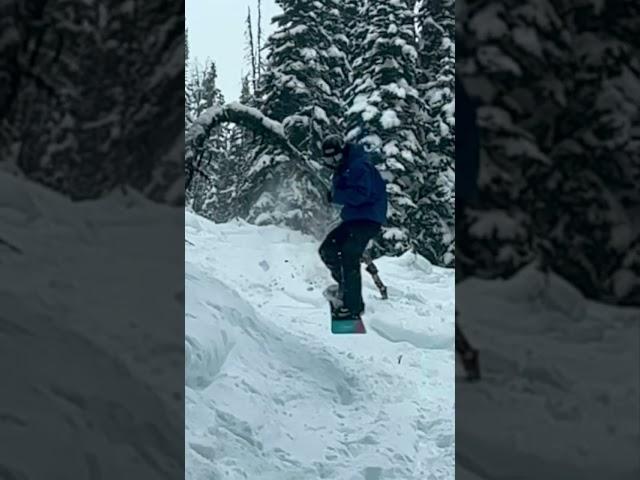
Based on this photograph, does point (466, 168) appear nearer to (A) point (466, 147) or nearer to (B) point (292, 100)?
(A) point (466, 147)

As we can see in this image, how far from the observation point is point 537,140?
12.1 ft

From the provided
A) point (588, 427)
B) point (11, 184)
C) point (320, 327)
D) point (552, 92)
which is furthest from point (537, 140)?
point (320, 327)

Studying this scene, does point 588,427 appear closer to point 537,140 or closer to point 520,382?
point 520,382

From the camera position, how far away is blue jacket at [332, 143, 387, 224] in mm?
6422

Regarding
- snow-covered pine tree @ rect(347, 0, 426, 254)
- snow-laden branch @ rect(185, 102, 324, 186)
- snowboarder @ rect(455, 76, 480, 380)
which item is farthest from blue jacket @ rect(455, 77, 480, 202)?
snow-covered pine tree @ rect(347, 0, 426, 254)

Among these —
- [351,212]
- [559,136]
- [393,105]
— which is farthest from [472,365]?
[393,105]

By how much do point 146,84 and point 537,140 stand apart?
2.13 m

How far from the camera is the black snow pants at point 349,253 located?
672 centimetres

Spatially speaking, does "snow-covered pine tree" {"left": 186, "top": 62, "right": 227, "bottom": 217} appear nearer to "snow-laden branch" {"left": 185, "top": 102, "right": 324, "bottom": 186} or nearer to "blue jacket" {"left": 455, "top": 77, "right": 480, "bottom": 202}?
"snow-laden branch" {"left": 185, "top": 102, "right": 324, "bottom": 186}

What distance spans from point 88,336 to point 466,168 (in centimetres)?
225

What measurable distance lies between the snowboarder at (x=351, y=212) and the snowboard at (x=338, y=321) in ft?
0.14

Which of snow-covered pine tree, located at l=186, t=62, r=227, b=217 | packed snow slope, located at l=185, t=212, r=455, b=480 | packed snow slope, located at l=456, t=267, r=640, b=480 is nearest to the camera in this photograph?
packed snow slope, located at l=456, t=267, r=640, b=480

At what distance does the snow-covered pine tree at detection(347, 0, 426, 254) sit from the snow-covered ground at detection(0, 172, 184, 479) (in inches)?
642

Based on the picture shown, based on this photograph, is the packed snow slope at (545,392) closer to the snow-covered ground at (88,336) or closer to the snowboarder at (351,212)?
the snow-covered ground at (88,336)
